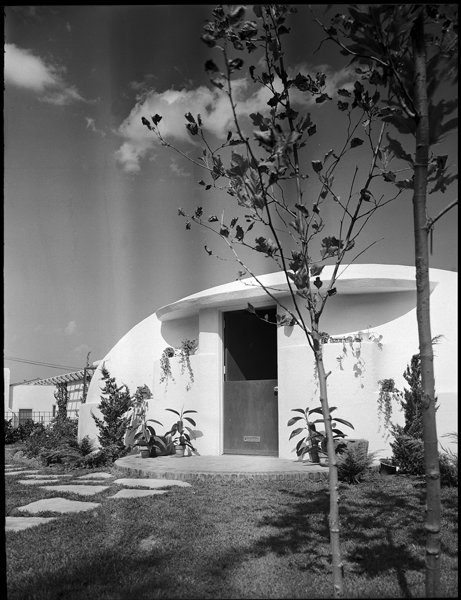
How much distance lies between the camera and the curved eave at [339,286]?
9.11 metres

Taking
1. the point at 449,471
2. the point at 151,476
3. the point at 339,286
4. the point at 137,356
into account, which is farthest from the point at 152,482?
the point at 137,356

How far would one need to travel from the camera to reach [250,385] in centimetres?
1004

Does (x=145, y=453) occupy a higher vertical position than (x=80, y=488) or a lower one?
lower

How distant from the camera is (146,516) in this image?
198 inches

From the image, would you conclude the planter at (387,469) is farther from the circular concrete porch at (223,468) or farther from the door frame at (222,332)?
the door frame at (222,332)

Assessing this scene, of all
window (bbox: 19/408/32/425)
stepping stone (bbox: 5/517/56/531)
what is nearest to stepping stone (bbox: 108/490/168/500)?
stepping stone (bbox: 5/517/56/531)

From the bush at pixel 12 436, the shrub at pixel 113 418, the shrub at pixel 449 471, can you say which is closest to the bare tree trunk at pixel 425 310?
the shrub at pixel 449 471

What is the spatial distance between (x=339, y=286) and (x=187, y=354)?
10.5 ft

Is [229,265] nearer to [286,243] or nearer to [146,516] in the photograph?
[286,243]

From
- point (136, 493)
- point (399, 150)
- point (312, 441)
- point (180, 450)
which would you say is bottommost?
point (180, 450)

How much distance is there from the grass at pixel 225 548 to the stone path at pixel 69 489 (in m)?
0.20

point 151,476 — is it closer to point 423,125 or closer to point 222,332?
point 222,332

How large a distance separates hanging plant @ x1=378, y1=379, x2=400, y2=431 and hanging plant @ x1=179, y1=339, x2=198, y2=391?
3474 mm

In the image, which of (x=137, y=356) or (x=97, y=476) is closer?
(x=97, y=476)
